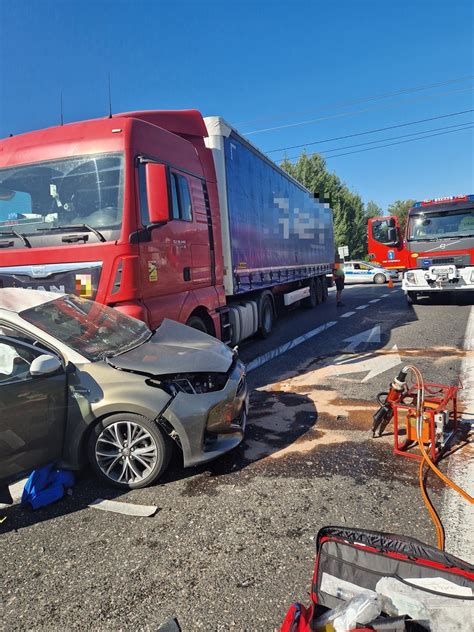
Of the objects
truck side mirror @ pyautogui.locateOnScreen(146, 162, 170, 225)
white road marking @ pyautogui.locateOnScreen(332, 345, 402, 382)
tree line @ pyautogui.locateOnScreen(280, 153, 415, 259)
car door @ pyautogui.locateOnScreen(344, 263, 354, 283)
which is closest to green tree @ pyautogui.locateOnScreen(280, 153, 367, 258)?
tree line @ pyautogui.locateOnScreen(280, 153, 415, 259)

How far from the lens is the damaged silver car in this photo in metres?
3.12

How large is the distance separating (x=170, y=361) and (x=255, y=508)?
1.31 metres

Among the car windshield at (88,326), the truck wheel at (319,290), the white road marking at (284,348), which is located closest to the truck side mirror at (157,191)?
the car windshield at (88,326)

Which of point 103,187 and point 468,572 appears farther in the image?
point 103,187

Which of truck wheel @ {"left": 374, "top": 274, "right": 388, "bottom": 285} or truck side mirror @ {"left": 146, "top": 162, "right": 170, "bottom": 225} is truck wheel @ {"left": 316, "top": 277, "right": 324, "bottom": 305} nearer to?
truck wheel @ {"left": 374, "top": 274, "right": 388, "bottom": 285}

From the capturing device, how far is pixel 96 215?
4707 mm

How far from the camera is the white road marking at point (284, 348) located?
726cm

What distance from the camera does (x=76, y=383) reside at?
332 centimetres

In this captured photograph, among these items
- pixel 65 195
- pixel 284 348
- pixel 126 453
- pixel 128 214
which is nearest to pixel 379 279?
pixel 284 348

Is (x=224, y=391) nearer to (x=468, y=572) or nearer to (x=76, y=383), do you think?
(x=76, y=383)

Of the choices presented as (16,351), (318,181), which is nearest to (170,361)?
(16,351)

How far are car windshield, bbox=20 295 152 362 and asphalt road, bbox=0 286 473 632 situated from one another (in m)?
1.06

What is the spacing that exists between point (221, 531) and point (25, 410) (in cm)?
158

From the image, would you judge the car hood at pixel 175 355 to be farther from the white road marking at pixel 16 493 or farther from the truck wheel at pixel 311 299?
the truck wheel at pixel 311 299
